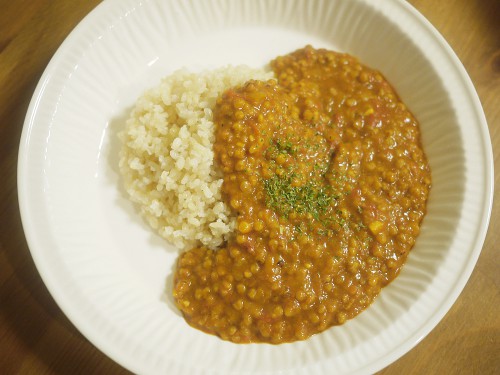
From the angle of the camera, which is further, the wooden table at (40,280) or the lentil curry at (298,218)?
the wooden table at (40,280)

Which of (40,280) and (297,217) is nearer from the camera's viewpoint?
(297,217)

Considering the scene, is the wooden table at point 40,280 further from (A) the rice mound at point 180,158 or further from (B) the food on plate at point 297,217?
(A) the rice mound at point 180,158

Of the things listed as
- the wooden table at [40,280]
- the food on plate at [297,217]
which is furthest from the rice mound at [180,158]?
the wooden table at [40,280]

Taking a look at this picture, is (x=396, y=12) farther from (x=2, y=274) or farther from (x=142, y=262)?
(x=2, y=274)

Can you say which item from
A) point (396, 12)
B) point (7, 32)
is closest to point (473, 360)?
point (396, 12)

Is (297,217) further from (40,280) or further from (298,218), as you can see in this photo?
(40,280)

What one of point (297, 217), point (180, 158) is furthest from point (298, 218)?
point (180, 158)
